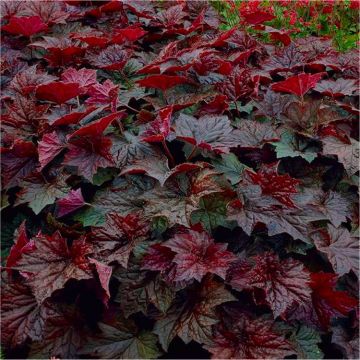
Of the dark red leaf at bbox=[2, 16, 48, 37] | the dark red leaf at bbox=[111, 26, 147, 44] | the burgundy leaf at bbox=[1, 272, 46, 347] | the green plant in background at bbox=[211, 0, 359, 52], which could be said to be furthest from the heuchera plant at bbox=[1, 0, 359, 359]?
the green plant in background at bbox=[211, 0, 359, 52]

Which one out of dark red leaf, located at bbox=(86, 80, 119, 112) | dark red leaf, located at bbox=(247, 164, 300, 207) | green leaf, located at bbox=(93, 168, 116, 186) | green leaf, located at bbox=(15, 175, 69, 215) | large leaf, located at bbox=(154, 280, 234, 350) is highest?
dark red leaf, located at bbox=(86, 80, 119, 112)

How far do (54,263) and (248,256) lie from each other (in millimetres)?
663

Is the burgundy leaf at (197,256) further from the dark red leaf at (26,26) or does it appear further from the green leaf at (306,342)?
the dark red leaf at (26,26)

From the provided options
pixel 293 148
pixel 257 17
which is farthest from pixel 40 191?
pixel 257 17

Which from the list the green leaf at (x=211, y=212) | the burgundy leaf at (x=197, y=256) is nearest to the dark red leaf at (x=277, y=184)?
the green leaf at (x=211, y=212)

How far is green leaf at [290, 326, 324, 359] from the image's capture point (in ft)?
5.76

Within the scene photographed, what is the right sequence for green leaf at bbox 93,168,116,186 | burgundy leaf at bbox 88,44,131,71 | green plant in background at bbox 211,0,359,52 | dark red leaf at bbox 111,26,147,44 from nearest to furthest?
green leaf at bbox 93,168,116,186 → burgundy leaf at bbox 88,44,131,71 → dark red leaf at bbox 111,26,147,44 → green plant in background at bbox 211,0,359,52

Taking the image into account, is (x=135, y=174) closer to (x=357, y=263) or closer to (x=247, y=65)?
(x=357, y=263)

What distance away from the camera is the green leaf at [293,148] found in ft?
6.55

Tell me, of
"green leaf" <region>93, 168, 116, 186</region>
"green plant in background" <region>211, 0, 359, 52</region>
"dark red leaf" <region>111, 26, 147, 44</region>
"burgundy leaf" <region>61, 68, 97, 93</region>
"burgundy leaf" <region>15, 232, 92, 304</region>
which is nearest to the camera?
"burgundy leaf" <region>15, 232, 92, 304</region>

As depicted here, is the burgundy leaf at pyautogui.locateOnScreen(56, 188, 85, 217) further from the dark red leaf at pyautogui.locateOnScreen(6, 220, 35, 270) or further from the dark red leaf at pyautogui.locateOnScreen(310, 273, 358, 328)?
the dark red leaf at pyautogui.locateOnScreen(310, 273, 358, 328)

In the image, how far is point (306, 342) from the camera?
1784 mm

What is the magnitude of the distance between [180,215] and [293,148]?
2.08 feet

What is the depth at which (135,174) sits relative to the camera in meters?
1.92
